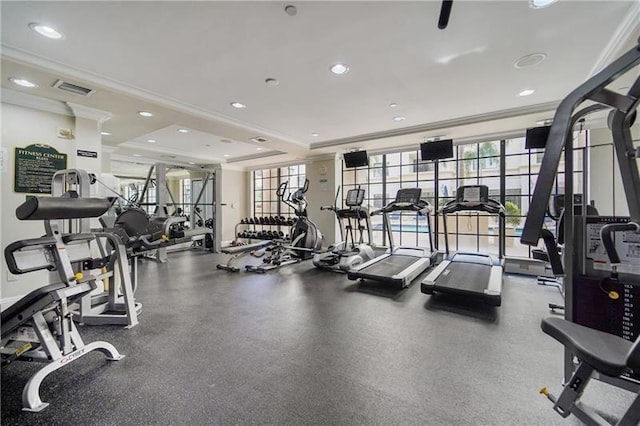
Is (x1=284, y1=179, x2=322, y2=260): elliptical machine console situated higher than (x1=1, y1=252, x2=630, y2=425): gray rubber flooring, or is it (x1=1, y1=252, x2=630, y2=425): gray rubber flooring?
(x1=284, y1=179, x2=322, y2=260): elliptical machine console

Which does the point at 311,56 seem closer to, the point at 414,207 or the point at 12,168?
the point at 414,207

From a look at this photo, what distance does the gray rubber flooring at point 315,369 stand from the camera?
1.73m

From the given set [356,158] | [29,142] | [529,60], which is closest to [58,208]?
[29,142]

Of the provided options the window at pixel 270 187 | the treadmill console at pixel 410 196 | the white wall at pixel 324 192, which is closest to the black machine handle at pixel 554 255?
the treadmill console at pixel 410 196

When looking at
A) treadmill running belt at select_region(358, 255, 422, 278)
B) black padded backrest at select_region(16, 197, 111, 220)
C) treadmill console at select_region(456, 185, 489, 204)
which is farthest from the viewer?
treadmill console at select_region(456, 185, 489, 204)

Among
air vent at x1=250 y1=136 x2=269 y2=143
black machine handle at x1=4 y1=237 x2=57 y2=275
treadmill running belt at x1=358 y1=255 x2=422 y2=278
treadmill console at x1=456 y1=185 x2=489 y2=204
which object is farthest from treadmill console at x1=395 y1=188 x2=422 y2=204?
black machine handle at x1=4 y1=237 x2=57 y2=275

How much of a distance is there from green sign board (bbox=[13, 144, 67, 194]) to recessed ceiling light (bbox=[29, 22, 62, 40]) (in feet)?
6.79

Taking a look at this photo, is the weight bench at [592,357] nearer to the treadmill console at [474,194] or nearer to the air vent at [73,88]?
the treadmill console at [474,194]

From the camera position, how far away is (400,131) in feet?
18.7

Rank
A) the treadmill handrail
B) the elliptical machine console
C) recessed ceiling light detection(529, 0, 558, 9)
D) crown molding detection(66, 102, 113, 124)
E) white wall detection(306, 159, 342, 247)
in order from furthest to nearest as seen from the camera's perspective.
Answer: white wall detection(306, 159, 342, 247)
the elliptical machine console
the treadmill handrail
crown molding detection(66, 102, 113, 124)
recessed ceiling light detection(529, 0, 558, 9)

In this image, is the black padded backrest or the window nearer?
the black padded backrest

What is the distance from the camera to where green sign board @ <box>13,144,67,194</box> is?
373 cm

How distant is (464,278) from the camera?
13.5 feet

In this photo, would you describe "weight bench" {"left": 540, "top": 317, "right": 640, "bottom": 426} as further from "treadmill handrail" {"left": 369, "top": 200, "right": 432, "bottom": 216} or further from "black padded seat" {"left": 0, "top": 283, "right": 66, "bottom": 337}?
"treadmill handrail" {"left": 369, "top": 200, "right": 432, "bottom": 216}
